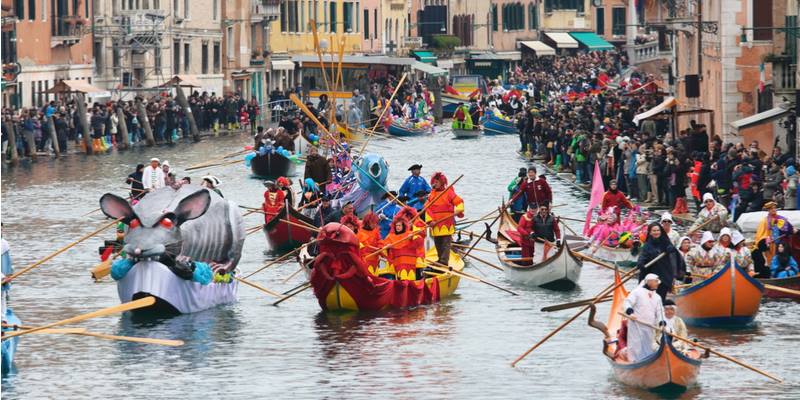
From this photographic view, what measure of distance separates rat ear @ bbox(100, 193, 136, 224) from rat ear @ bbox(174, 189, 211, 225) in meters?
0.81

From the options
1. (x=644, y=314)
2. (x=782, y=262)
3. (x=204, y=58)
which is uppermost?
(x=204, y=58)

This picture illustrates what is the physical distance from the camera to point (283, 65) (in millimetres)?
117375

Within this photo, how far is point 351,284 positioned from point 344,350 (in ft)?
8.34

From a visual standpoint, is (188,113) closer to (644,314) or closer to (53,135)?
(53,135)

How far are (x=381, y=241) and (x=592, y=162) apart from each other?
23950 millimetres

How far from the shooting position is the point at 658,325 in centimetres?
2642

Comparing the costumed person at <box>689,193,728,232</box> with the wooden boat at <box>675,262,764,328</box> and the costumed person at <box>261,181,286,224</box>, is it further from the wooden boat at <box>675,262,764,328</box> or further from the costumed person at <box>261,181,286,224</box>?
the costumed person at <box>261,181,286,224</box>

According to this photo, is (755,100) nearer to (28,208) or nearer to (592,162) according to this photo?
(592,162)

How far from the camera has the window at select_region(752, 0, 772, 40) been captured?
57.8 m

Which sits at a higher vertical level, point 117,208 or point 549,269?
point 117,208

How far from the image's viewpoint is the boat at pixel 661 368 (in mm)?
26312

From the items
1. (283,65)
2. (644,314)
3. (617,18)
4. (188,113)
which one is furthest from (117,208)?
(617,18)

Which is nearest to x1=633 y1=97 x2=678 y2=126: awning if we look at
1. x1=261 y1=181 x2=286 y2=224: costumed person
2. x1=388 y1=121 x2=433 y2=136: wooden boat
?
x1=261 y1=181 x2=286 y2=224: costumed person

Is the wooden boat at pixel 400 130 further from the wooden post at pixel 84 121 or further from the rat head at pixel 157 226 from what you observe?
the rat head at pixel 157 226
